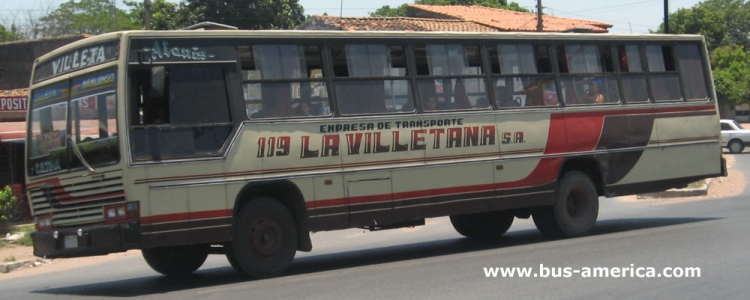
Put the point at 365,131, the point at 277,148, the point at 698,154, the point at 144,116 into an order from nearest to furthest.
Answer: the point at 144,116 → the point at 277,148 → the point at 365,131 → the point at 698,154

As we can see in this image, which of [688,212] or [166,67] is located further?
[688,212]

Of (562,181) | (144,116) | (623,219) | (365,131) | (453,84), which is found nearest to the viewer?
(144,116)

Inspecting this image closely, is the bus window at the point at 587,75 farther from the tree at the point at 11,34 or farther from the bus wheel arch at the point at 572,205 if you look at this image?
the tree at the point at 11,34

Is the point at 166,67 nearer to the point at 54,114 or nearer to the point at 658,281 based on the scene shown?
the point at 54,114

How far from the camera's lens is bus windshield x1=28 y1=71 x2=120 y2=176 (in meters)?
10.2

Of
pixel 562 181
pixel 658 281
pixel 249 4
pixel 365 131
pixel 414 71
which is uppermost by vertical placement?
pixel 249 4

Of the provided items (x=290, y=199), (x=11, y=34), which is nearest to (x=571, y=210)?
(x=290, y=199)

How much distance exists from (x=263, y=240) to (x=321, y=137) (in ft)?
4.81

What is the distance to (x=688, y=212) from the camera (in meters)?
17.7

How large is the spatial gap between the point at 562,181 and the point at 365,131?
3839 mm

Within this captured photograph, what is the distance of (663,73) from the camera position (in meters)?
15.5

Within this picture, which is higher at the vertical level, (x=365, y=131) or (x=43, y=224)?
(x=365, y=131)

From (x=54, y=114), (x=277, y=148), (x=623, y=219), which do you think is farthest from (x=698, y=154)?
(x=54, y=114)

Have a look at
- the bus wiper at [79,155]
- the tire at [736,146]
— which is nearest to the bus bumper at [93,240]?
the bus wiper at [79,155]
